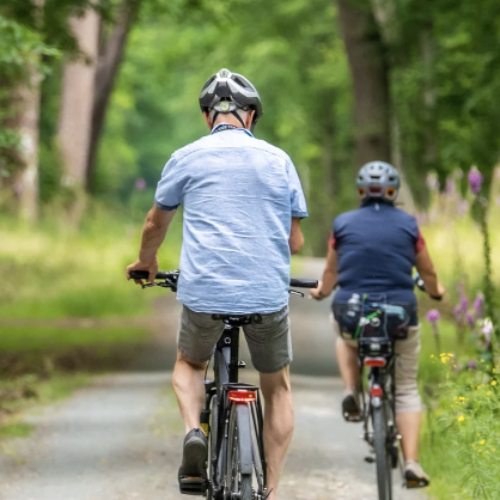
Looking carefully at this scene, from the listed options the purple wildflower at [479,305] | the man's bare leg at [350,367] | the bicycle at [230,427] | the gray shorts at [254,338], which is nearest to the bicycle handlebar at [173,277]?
the bicycle at [230,427]

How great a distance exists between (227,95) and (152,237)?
69 centimetres

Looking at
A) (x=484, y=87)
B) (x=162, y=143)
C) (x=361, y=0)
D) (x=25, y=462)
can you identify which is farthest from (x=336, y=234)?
(x=162, y=143)

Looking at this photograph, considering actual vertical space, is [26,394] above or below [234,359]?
below

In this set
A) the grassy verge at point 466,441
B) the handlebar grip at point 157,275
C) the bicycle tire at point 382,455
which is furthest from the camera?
the bicycle tire at point 382,455

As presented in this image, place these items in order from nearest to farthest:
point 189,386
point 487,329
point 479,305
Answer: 1. point 189,386
2. point 487,329
3. point 479,305

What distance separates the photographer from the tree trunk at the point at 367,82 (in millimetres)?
17812

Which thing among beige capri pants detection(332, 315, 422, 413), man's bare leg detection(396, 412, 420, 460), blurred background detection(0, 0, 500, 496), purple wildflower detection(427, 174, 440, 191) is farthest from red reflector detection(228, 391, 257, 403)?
purple wildflower detection(427, 174, 440, 191)

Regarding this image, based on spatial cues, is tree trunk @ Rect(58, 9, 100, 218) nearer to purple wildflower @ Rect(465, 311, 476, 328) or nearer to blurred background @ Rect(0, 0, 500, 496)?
blurred background @ Rect(0, 0, 500, 496)

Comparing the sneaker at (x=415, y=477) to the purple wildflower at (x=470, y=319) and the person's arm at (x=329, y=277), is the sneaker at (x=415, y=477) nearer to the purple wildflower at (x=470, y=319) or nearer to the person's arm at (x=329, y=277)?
the person's arm at (x=329, y=277)

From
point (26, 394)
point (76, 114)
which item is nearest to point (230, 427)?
point (26, 394)

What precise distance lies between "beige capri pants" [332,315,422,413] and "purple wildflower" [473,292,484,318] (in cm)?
104

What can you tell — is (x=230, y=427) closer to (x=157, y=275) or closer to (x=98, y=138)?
(x=157, y=275)

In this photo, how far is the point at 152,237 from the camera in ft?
18.3

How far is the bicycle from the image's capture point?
503 cm
